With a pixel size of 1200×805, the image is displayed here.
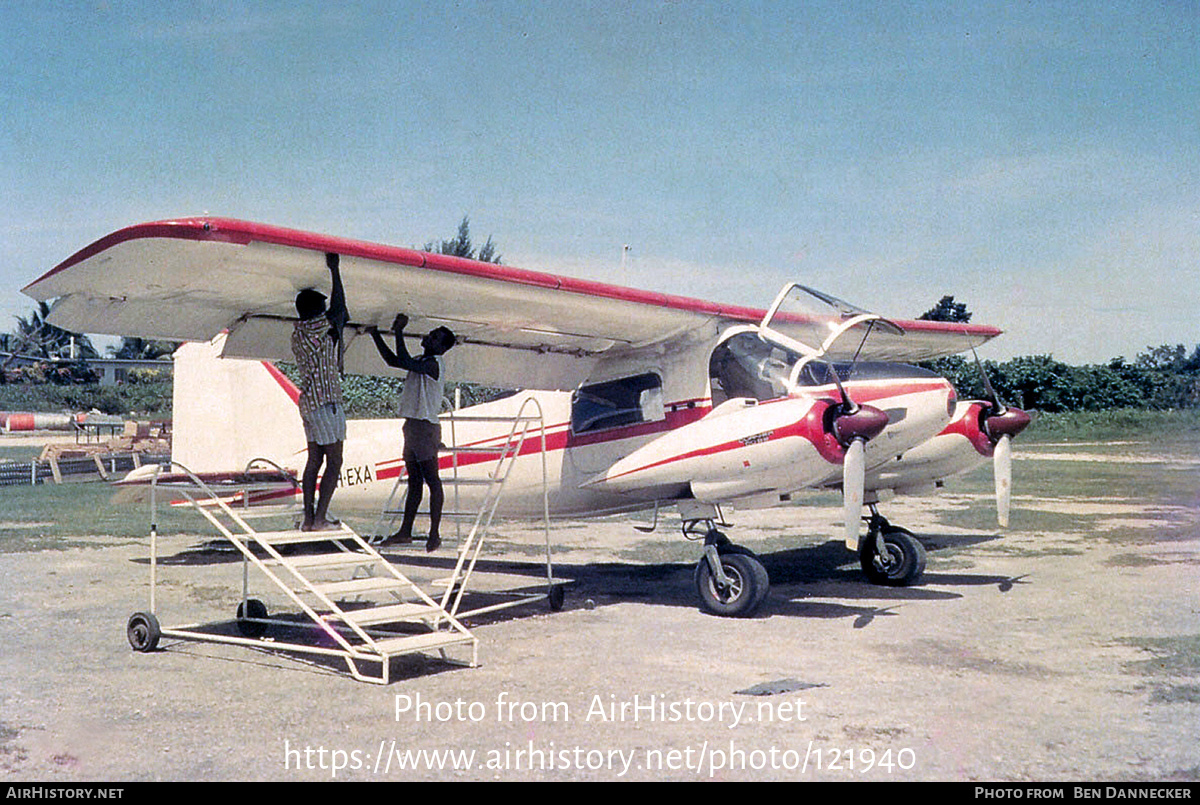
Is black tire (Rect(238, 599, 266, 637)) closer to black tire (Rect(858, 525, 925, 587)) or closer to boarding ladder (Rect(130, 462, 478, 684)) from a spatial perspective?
boarding ladder (Rect(130, 462, 478, 684))

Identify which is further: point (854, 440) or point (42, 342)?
point (42, 342)

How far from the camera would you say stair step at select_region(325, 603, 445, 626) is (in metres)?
6.57

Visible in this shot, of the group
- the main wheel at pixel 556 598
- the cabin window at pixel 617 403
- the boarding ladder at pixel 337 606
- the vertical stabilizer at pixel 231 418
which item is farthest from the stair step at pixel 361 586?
the vertical stabilizer at pixel 231 418

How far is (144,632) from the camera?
23.7 ft

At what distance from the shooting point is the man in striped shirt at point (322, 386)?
7.28 meters

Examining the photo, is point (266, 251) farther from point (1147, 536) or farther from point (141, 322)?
point (1147, 536)

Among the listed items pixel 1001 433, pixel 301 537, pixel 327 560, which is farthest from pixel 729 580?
pixel 301 537

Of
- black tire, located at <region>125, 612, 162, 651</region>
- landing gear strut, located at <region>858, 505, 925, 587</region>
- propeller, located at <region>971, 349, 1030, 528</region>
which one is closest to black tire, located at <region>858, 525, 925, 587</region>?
landing gear strut, located at <region>858, 505, 925, 587</region>

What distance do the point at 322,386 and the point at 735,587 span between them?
3802 mm

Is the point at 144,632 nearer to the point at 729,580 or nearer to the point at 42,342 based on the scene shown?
the point at 729,580

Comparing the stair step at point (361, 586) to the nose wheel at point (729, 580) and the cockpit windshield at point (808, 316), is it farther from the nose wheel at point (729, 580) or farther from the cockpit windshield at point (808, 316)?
the cockpit windshield at point (808, 316)

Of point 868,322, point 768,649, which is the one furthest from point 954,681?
point 868,322

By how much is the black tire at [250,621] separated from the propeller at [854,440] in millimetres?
4626
